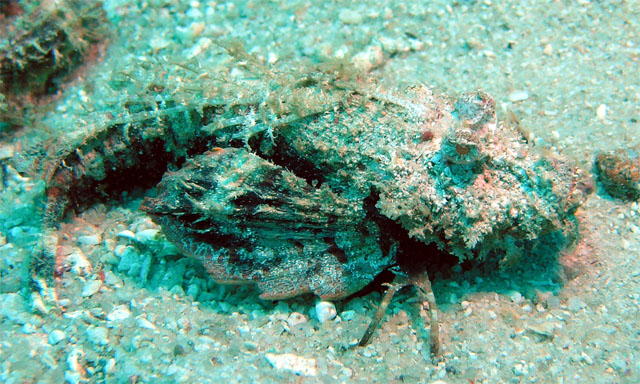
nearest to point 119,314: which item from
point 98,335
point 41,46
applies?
point 98,335

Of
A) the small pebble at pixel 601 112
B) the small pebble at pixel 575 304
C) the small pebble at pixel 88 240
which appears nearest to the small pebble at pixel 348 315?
the small pebble at pixel 575 304

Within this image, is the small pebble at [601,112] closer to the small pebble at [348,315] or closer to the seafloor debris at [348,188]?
the seafloor debris at [348,188]

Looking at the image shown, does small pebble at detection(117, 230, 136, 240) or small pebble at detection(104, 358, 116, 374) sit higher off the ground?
small pebble at detection(117, 230, 136, 240)

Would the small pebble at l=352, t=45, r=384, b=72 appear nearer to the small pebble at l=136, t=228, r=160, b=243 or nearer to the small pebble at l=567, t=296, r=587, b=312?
the small pebble at l=136, t=228, r=160, b=243

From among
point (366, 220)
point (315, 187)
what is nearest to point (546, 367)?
point (366, 220)

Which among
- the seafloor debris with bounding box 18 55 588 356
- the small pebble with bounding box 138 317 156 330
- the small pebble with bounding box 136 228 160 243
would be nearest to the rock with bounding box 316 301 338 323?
the seafloor debris with bounding box 18 55 588 356

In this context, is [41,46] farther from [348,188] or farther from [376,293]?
[376,293]
